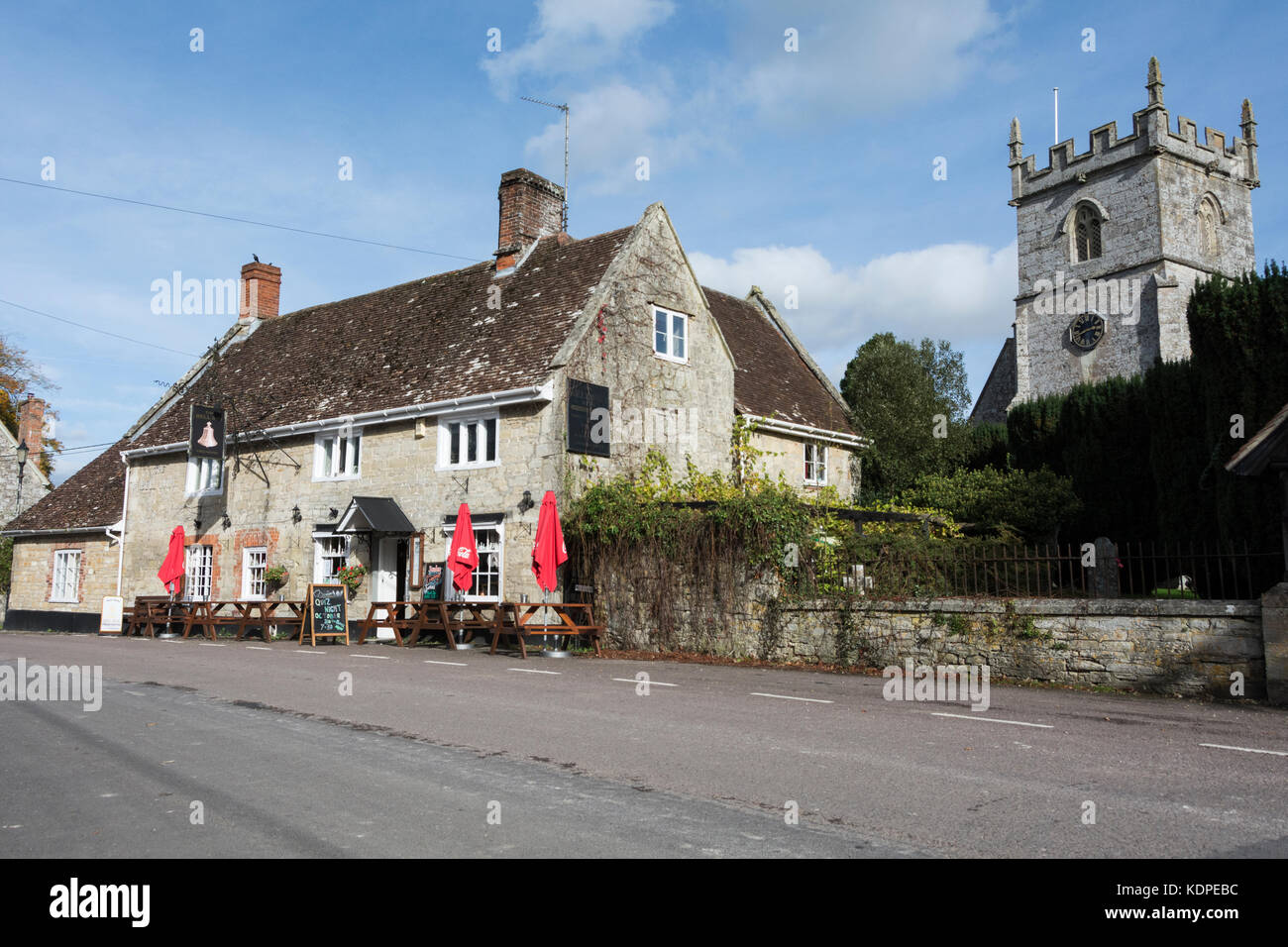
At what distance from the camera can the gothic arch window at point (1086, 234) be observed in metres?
46.9

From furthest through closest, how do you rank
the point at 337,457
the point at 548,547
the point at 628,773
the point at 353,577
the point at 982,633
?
1. the point at 337,457
2. the point at 353,577
3. the point at 548,547
4. the point at 982,633
5. the point at 628,773

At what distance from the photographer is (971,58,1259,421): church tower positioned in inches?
1721

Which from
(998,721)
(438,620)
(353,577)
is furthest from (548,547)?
(998,721)

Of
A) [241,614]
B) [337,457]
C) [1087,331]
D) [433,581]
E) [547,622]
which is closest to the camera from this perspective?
[547,622]

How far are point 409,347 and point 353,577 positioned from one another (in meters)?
6.17

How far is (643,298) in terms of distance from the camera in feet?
74.1

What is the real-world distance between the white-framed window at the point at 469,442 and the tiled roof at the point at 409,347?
0.64m

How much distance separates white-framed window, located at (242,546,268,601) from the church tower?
37.1 meters

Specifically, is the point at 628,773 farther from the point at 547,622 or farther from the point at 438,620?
the point at 438,620

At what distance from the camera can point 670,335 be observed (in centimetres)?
2333

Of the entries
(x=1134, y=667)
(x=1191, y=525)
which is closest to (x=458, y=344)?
(x=1134, y=667)

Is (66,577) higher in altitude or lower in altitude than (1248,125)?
lower
